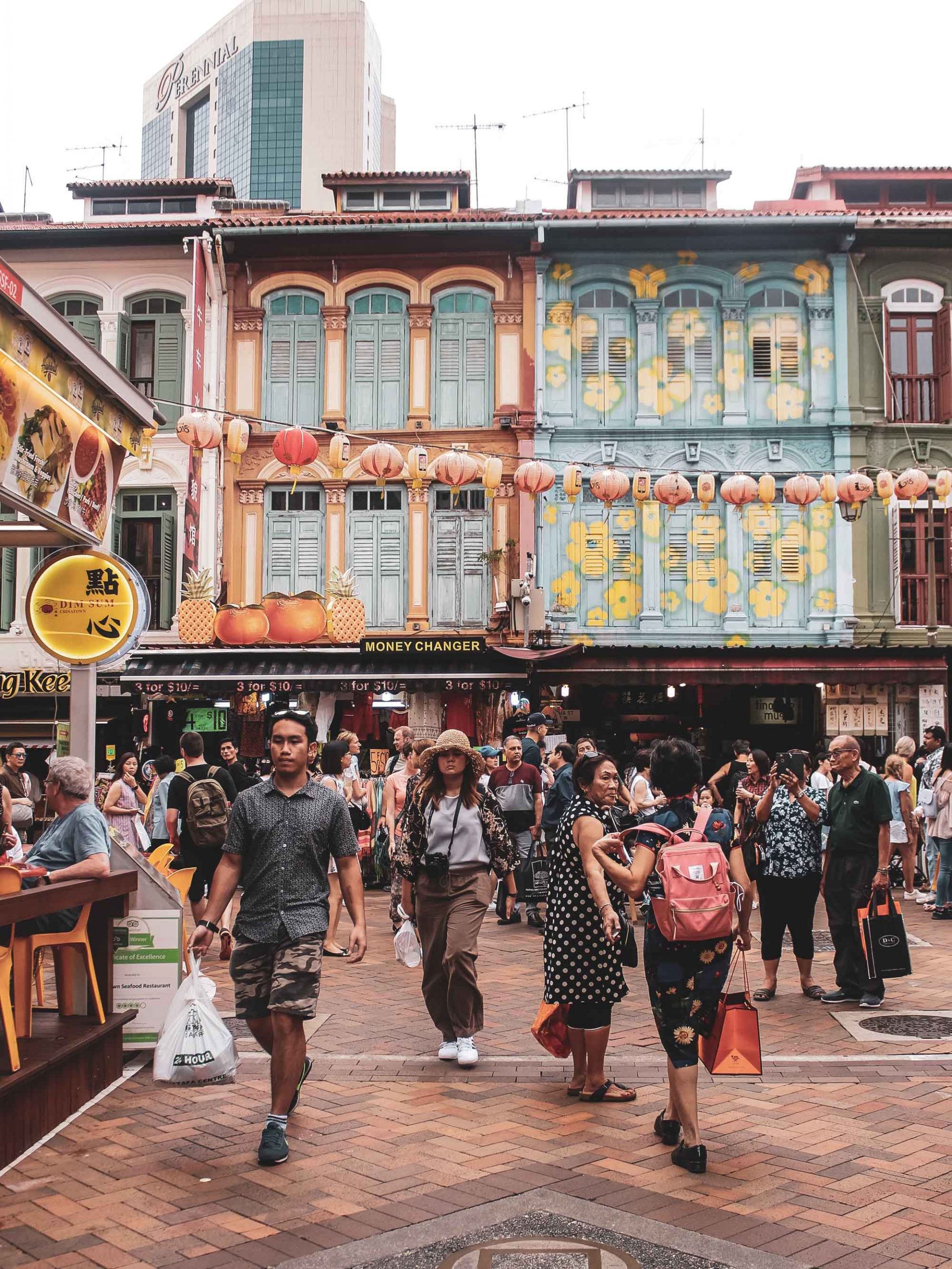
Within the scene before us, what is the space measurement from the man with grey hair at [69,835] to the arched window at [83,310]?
16731mm

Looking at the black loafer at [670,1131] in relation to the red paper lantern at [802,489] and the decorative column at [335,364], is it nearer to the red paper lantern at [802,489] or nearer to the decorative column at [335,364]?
the red paper lantern at [802,489]

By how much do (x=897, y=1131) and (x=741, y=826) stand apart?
124 inches

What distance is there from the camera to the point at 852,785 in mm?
7922

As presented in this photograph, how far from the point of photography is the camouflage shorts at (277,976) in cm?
504

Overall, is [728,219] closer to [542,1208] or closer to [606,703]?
[606,703]

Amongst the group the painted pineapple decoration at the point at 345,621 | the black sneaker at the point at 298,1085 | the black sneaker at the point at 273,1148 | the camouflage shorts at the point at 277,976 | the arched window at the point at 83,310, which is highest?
the arched window at the point at 83,310

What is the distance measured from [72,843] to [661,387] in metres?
16.2

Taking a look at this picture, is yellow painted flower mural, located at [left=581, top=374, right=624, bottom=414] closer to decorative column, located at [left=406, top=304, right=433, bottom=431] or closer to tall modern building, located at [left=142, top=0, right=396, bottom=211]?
decorative column, located at [left=406, top=304, right=433, bottom=431]

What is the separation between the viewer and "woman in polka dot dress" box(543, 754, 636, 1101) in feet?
19.0

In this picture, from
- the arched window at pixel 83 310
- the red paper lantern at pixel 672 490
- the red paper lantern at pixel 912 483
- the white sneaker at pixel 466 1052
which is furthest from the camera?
the arched window at pixel 83 310

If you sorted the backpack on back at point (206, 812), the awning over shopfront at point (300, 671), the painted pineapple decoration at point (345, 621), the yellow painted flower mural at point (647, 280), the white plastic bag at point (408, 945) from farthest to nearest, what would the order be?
the yellow painted flower mural at point (647, 280)
the painted pineapple decoration at point (345, 621)
the awning over shopfront at point (300, 671)
the backpack on back at point (206, 812)
the white plastic bag at point (408, 945)

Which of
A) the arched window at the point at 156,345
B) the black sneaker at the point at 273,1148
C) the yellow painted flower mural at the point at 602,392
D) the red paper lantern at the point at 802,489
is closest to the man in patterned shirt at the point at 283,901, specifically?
the black sneaker at the point at 273,1148

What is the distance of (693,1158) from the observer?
4.83m

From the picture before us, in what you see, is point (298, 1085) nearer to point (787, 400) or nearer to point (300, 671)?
point (300, 671)
